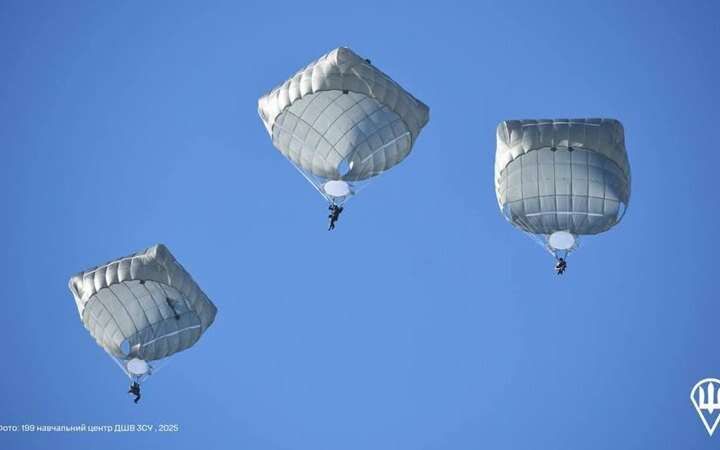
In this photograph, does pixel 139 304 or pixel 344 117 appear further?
pixel 139 304

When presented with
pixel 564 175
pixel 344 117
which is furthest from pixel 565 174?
pixel 344 117

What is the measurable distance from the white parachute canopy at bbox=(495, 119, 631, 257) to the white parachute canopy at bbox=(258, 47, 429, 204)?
10.6ft

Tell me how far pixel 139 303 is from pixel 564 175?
1341 cm

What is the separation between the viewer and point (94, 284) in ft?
137

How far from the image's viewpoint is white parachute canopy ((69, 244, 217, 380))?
4153cm

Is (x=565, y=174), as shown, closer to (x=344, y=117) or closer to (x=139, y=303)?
(x=344, y=117)

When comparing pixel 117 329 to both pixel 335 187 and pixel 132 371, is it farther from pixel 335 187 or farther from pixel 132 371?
pixel 335 187

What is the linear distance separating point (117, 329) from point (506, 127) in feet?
43.9

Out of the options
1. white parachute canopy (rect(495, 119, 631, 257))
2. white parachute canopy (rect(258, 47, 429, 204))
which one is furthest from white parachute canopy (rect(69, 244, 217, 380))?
white parachute canopy (rect(495, 119, 631, 257))

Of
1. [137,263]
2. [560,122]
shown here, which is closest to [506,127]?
[560,122]

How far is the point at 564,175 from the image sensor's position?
40.9 meters

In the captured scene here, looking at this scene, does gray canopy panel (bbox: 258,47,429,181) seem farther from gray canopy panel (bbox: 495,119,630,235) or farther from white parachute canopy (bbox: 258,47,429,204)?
gray canopy panel (bbox: 495,119,630,235)

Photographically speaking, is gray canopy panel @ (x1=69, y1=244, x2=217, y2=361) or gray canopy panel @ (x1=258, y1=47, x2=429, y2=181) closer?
gray canopy panel @ (x1=258, y1=47, x2=429, y2=181)

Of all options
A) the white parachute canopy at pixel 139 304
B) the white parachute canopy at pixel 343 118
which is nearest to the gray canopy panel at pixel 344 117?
the white parachute canopy at pixel 343 118
